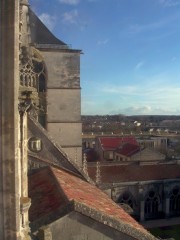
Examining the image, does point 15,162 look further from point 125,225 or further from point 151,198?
point 151,198

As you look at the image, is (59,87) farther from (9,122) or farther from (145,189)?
(9,122)

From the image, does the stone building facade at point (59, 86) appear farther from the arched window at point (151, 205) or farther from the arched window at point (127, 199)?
the arched window at point (151, 205)

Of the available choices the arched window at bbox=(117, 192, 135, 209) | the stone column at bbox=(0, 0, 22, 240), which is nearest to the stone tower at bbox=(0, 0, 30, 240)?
the stone column at bbox=(0, 0, 22, 240)

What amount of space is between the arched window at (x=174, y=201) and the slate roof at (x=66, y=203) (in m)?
18.7

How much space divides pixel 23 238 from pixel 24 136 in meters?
1.73

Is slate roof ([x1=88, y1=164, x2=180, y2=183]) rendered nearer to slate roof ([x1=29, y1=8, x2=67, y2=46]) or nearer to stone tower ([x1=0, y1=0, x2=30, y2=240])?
slate roof ([x1=29, y1=8, x2=67, y2=46])

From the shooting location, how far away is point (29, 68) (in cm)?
681

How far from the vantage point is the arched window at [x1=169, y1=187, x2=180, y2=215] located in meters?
29.2

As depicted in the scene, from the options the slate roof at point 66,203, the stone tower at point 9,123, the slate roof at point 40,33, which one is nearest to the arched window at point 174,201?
the slate roof at point 40,33

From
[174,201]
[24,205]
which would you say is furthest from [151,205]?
[24,205]

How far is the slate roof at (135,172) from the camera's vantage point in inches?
1099

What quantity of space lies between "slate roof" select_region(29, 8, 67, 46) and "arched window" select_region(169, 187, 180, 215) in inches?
610

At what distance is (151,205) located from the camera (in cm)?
2873

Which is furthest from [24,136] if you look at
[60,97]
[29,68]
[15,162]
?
[60,97]
